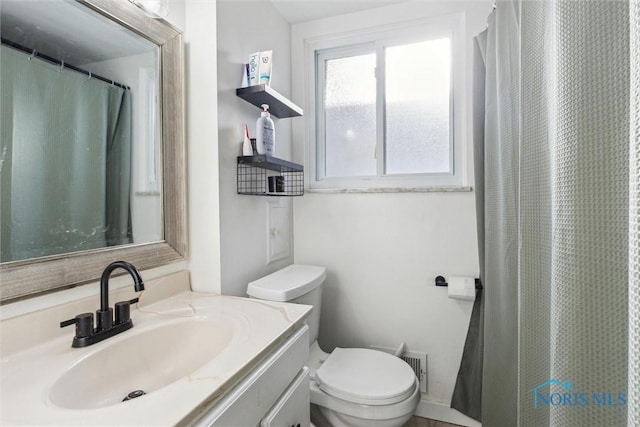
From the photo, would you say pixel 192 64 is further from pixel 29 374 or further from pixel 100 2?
pixel 29 374

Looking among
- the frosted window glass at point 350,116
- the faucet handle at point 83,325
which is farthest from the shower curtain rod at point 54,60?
the frosted window glass at point 350,116

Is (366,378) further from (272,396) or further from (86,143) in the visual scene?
(86,143)

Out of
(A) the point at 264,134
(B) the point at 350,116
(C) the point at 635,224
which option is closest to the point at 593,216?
(C) the point at 635,224

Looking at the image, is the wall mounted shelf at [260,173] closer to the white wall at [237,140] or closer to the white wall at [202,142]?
the white wall at [237,140]

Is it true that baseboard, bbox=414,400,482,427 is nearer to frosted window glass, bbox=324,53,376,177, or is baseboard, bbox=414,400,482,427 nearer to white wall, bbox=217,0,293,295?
white wall, bbox=217,0,293,295

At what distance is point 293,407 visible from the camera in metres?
0.83

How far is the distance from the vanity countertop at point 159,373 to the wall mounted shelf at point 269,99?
2.78 ft

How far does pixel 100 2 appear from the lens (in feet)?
2.92

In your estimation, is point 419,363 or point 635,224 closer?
point 635,224

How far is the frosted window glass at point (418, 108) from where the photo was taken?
1.64 meters

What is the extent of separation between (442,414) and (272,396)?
125 cm

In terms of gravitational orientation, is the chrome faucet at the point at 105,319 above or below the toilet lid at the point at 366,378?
above

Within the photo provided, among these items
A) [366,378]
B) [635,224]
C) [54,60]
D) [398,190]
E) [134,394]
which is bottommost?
[366,378]

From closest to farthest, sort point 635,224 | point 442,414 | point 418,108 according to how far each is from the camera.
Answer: point 635,224
point 442,414
point 418,108
